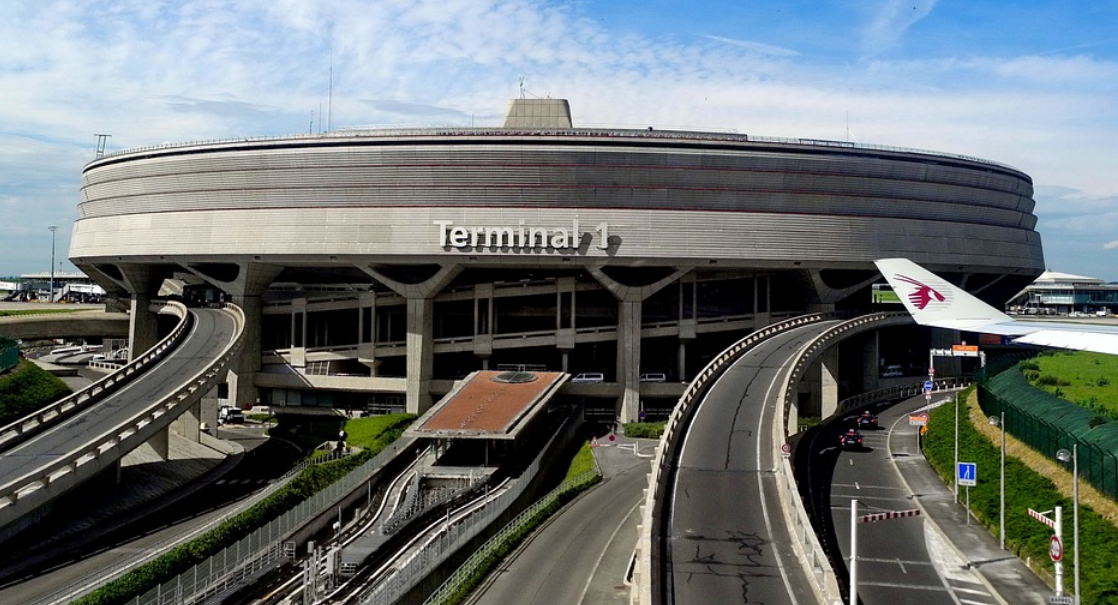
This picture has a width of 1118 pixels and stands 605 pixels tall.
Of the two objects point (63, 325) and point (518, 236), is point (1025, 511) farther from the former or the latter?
point (63, 325)

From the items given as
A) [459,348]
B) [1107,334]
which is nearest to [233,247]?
[459,348]

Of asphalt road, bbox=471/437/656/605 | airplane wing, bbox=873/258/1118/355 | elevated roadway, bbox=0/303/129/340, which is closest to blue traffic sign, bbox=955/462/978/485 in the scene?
airplane wing, bbox=873/258/1118/355

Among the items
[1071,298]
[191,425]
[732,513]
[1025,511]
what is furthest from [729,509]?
[1071,298]

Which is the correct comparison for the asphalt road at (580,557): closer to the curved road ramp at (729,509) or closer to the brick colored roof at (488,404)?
the curved road ramp at (729,509)

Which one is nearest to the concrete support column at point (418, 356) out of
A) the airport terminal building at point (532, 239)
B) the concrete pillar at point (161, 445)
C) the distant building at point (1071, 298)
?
the airport terminal building at point (532, 239)

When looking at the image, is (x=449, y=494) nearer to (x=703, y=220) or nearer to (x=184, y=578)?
(x=184, y=578)

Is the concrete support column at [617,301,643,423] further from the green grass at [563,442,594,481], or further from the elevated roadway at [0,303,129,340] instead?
the elevated roadway at [0,303,129,340]
